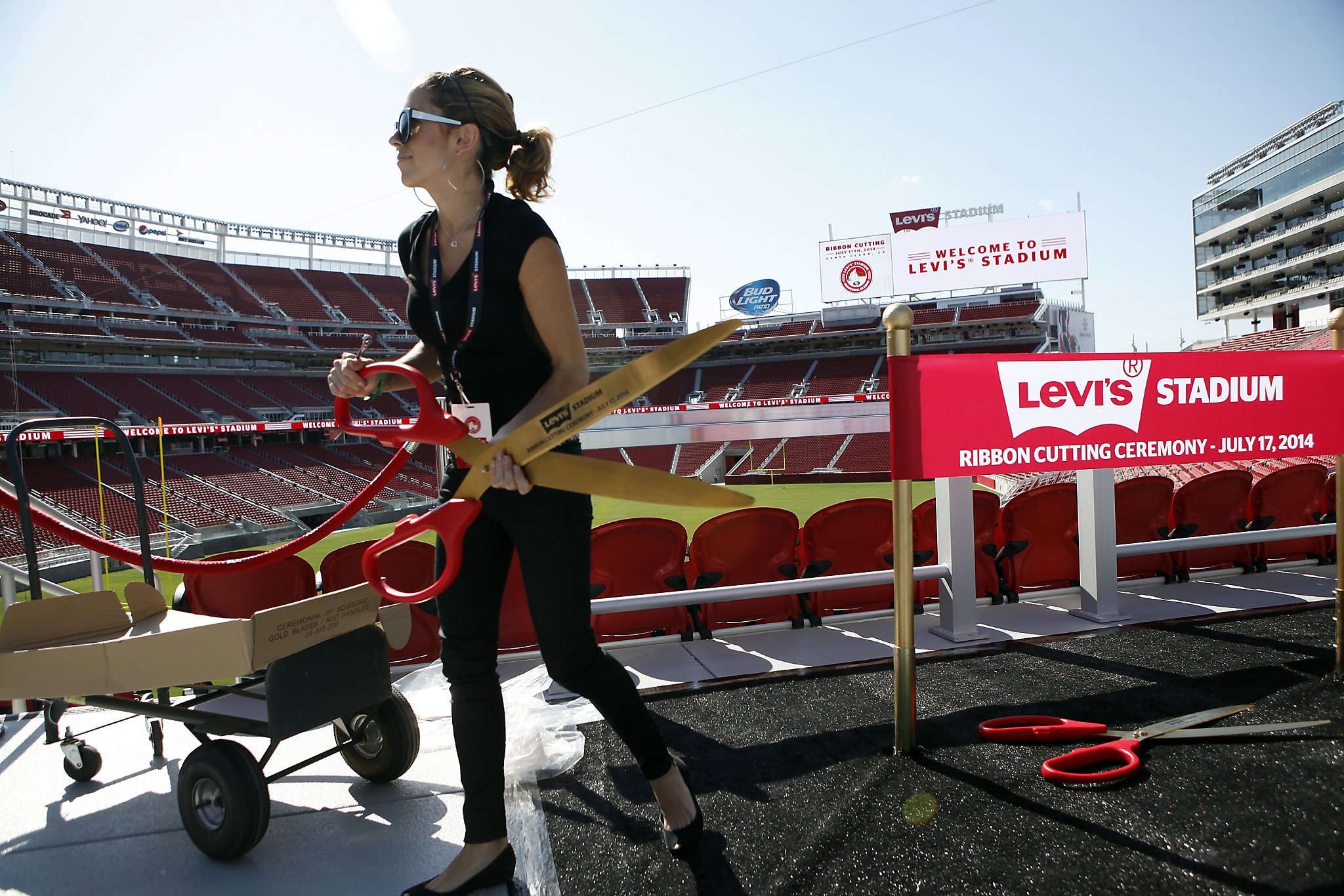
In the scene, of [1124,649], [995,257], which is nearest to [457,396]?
[1124,649]

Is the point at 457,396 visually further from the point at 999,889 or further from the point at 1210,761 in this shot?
the point at 1210,761

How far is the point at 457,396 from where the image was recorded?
1.49 metres

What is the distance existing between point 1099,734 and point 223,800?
6.99ft

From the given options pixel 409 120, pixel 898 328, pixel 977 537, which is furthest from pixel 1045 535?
pixel 409 120

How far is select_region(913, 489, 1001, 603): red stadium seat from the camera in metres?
3.47

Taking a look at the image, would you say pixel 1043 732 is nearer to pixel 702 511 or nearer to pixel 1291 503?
pixel 1291 503

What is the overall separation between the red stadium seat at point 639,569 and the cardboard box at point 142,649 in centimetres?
163

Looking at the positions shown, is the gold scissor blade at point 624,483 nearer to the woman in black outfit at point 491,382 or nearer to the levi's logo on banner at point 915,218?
the woman in black outfit at point 491,382

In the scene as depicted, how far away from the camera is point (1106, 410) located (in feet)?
7.45

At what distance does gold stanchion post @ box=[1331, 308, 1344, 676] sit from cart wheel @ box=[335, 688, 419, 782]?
2.82 m

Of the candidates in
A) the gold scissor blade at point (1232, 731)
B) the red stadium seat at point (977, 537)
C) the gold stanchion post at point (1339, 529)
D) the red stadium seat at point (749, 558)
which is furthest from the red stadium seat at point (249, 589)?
the gold stanchion post at point (1339, 529)

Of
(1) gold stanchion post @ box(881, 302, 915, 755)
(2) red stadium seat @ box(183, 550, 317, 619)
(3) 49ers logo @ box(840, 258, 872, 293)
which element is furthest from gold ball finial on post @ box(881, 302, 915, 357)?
(3) 49ers logo @ box(840, 258, 872, 293)

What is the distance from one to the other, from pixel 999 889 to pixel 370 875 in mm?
1253

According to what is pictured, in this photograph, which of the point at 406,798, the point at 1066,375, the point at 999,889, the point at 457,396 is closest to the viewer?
the point at 999,889
